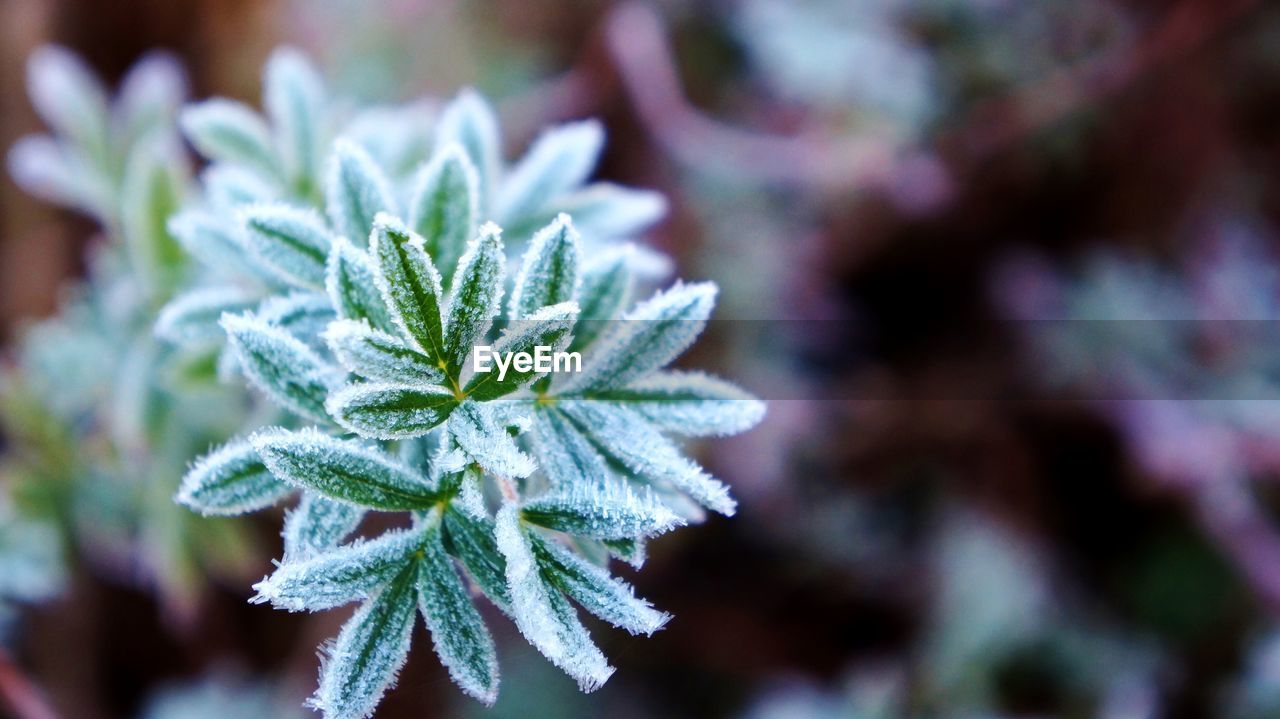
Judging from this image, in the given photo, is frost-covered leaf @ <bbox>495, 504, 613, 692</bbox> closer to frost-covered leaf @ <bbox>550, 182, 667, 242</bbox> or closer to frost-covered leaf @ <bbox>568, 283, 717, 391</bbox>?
frost-covered leaf @ <bbox>568, 283, 717, 391</bbox>

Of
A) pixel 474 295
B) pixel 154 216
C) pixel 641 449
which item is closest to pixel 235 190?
pixel 154 216

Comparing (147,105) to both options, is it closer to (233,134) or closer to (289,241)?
(233,134)

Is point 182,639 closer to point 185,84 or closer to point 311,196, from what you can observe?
point 311,196

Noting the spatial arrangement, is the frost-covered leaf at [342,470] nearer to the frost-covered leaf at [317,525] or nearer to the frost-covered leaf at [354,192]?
the frost-covered leaf at [317,525]

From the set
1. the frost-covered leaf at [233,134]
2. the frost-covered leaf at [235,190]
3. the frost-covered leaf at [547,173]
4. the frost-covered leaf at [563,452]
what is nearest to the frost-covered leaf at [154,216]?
the frost-covered leaf at [233,134]

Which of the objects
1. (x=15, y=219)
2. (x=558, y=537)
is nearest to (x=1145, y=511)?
(x=558, y=537)
